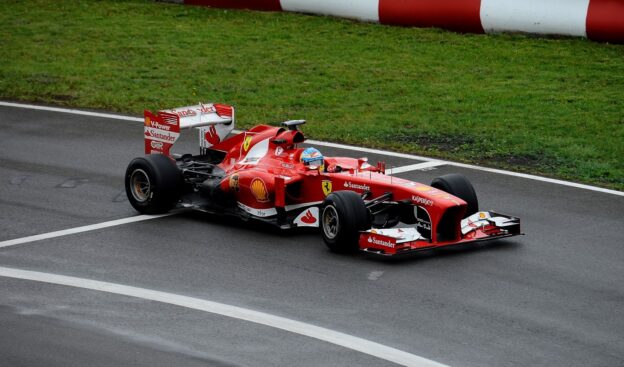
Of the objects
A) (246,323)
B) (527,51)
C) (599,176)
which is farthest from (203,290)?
(527,51)

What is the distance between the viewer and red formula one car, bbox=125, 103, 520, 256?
1123 centimetres

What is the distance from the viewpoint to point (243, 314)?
386 inches

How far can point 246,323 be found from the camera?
31.5 ft

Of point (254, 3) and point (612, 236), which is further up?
point (254, 3)

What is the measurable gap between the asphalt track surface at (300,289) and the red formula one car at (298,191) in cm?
20

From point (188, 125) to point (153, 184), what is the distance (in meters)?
1.14

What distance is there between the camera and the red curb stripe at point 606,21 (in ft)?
62.6

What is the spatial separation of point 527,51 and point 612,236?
27.6 ft

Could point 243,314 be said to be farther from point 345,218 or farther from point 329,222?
point 329,222

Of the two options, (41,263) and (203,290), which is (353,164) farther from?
(41,263)

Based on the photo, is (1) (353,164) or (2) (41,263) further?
(1) (353,164)

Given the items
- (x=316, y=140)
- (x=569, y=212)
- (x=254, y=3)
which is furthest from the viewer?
(x=254, y=3)

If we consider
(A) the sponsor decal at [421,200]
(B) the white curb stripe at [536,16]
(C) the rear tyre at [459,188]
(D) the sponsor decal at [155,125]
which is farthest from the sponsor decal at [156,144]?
(B) the white curb stripe at [536,16]

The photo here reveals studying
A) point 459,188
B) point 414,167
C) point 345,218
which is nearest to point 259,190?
point 345,218
